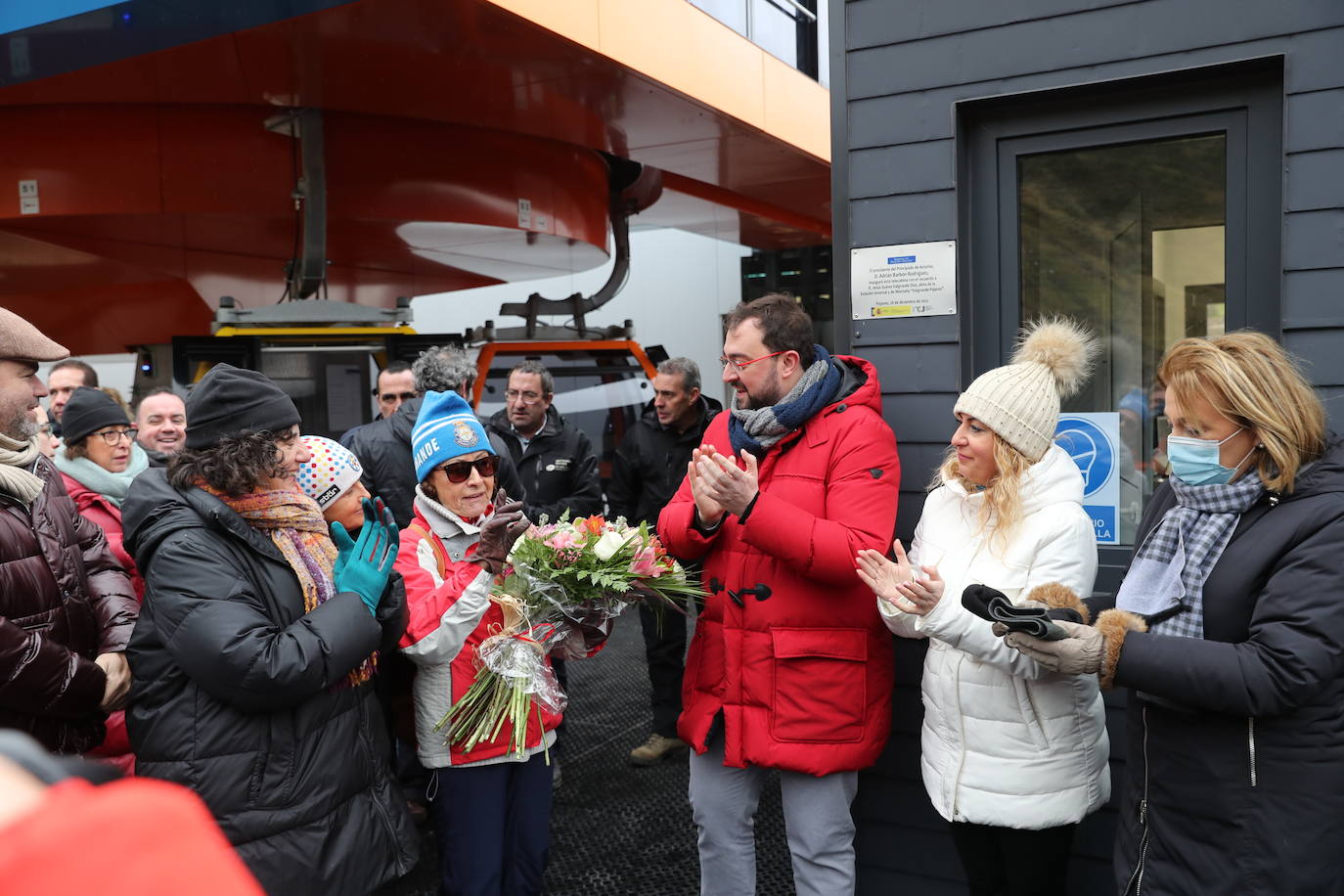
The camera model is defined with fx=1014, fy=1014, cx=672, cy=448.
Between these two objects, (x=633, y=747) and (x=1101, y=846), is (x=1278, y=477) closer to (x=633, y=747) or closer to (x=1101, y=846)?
(x=1101, y=846)

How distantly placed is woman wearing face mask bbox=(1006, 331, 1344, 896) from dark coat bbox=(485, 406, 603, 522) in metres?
3.48

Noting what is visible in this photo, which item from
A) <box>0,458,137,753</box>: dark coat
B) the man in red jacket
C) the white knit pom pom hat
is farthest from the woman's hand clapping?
<box>0,458,137,753</box>: dark coat

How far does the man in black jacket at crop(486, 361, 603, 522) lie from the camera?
5.43 meters

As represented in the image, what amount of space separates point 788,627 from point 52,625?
192cm

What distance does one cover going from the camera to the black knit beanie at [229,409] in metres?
2.41

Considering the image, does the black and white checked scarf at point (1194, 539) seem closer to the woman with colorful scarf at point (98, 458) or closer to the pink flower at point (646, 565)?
the pink flower at point (646, 565)

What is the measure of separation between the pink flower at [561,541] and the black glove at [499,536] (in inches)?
4.5

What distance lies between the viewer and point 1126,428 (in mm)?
3072

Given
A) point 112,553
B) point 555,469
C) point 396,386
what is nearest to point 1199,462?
point 112,553

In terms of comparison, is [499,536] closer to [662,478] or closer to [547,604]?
[547,604]

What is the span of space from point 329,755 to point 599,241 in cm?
935

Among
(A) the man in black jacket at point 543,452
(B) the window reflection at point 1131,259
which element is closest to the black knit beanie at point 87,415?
(A) the man in black jacket at point 543,452

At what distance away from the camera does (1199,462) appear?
6.90ft

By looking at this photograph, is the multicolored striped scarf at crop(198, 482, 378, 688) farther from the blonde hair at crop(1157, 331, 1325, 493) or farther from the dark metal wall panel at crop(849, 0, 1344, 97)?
the dark metal wall panel at crop(849, 0, 1344, 97)
